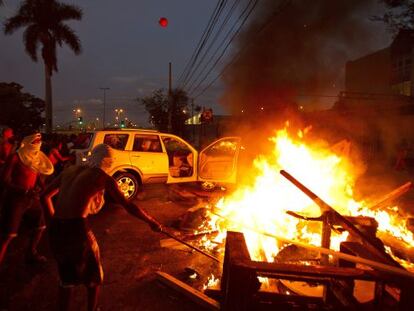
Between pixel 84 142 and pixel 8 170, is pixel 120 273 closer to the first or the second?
pixel 8 170

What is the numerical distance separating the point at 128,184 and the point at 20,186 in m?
4.55

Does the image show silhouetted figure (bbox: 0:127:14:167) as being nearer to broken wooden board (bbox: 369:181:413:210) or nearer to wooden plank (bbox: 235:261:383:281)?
wooden plank (bbox: 235:261:383:281)

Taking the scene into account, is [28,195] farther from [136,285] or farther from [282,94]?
[282,94]

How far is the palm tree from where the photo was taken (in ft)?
84.6

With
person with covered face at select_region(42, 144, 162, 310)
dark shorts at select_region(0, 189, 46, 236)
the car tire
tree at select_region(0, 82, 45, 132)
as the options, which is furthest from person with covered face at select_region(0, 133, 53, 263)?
tree at select_region(0, 82, 45, 132)

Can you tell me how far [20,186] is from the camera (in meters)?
4.68

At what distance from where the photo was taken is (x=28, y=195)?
4699mm

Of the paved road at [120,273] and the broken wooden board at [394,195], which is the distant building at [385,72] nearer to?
the broken wooden board at [394,195]

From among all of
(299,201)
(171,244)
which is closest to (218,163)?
(299,201)

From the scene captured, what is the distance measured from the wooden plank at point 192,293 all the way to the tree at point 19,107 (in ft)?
119

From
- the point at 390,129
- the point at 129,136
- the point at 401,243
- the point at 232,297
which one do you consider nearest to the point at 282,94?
the point at 390,129

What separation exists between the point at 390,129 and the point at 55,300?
20.6 meters

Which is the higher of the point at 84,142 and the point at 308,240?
the point at 84,142

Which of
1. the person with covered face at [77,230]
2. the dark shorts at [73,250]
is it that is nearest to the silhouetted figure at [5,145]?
the person with covered face at [77,230]
